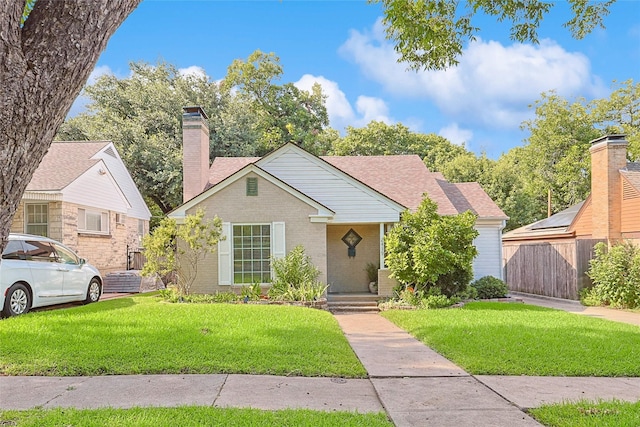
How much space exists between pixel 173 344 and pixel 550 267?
13936 millimetres

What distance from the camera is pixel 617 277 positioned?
44.9 ft

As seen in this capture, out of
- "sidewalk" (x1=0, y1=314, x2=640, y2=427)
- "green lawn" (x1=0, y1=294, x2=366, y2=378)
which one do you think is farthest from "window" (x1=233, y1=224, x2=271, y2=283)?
"sidewalk" (x1=0, y1=314, x2=640, y2=427)

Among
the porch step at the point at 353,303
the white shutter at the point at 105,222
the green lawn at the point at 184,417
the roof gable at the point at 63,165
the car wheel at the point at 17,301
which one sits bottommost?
the porch step at the point at 353,303

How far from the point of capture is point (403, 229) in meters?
13.7

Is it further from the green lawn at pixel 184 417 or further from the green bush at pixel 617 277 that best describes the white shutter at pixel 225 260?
the green bush at pixel 617 277

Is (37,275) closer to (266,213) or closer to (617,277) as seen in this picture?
(266,213)

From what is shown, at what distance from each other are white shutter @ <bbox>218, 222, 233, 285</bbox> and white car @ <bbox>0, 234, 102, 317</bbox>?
352 cm

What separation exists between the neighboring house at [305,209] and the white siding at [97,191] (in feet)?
12.6

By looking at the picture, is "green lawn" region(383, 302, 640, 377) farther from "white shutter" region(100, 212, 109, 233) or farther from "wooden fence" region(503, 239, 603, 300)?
"white shutter" region(100, 212, 109, 233)

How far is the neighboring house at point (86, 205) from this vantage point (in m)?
15.5

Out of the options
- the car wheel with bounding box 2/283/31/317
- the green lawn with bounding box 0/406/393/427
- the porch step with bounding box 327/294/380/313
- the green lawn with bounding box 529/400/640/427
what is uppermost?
the car wheel with bounding box 2/283/31/317

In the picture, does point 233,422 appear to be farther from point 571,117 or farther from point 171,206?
point 571,117

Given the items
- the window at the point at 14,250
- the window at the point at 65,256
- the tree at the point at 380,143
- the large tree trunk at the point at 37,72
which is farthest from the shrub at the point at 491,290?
the tree at the point at 380,143

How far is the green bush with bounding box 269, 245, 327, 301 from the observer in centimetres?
1314
